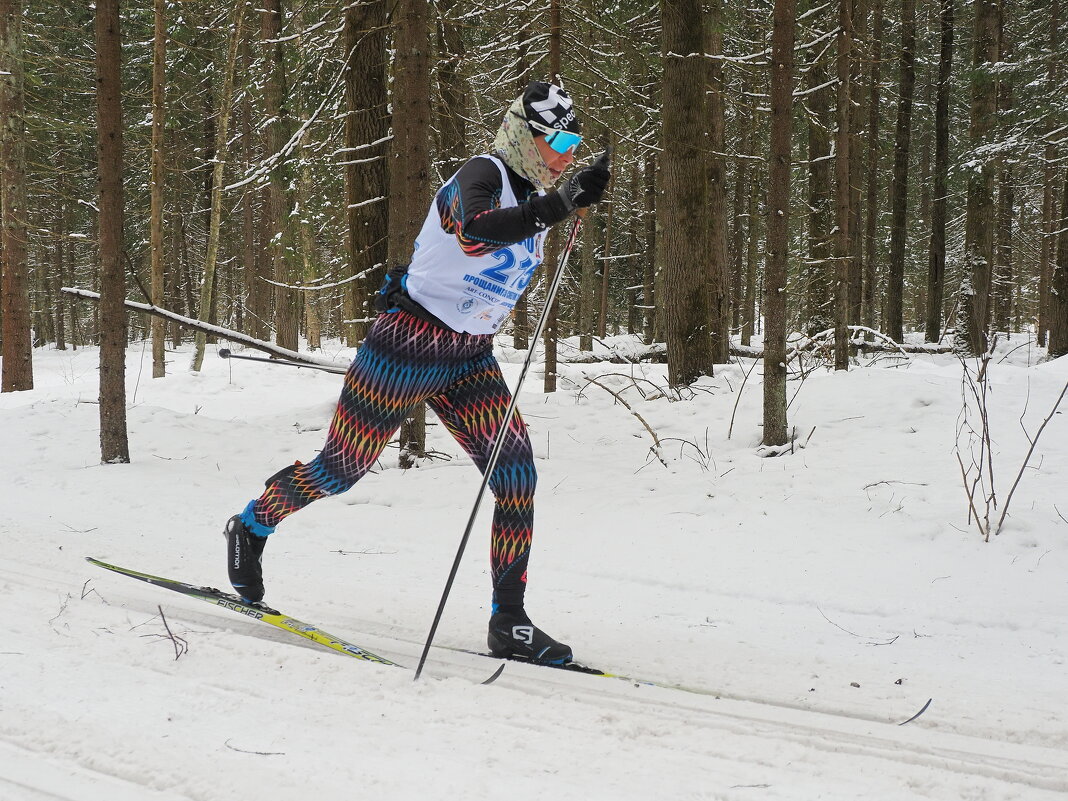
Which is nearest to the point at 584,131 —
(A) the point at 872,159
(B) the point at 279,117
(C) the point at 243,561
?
(B) the point at 279,117

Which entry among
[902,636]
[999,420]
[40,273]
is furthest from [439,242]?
[40,273]

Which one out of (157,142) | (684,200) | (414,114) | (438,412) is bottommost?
(438,412)

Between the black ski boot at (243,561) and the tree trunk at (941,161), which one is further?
the tree trunk at (941,161)

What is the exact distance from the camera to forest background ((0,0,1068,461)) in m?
7.04

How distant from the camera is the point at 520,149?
3043 mm

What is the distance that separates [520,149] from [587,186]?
0.42 meters

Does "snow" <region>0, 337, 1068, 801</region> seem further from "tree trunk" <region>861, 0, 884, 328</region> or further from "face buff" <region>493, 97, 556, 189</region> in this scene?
"tree trunk" <region>861, 0, 884, 328</region>

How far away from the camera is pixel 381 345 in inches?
127

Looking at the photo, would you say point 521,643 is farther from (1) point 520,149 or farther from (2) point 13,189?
(2) point 13,189

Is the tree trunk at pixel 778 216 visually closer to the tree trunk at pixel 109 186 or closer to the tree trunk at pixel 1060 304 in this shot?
the tree trunk at pixel 109 186

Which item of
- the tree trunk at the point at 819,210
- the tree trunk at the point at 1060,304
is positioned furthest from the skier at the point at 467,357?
the tree trunk at the point at 1060,304

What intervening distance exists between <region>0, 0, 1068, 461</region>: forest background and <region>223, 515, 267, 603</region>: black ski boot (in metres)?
3.79

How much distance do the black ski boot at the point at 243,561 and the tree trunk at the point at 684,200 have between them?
22.6 feet

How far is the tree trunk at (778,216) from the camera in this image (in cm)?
601
